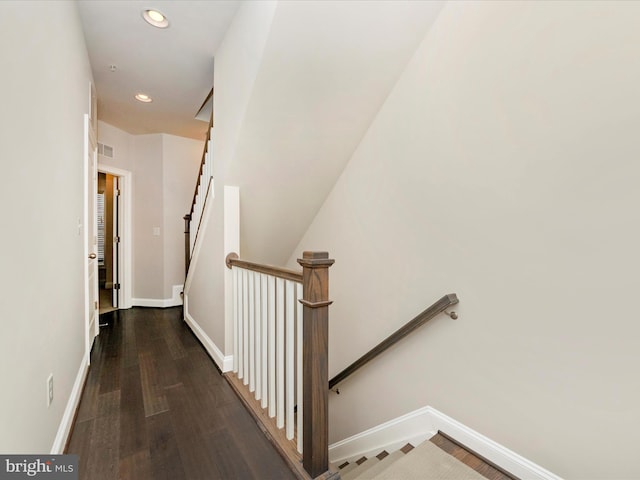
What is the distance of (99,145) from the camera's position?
3.67 metres

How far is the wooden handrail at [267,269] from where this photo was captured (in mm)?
1403

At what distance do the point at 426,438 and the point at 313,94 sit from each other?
232 cm

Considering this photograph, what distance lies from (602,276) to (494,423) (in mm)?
889

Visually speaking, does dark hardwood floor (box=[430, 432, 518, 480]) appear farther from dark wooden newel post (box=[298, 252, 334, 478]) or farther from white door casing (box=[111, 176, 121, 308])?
white door casing (box=[111, 176, 121, 308])

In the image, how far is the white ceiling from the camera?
197 centimetres

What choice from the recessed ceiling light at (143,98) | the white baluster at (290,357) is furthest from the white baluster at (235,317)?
the recessed ceiling light at (143,98)

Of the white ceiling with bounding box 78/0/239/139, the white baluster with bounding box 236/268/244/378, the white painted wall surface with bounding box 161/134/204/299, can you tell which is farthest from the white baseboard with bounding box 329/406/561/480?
the white painted wall surface with bounding box 161/134/204/299

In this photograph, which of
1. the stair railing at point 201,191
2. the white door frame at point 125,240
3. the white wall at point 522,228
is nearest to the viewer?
the white wall at point 522,228

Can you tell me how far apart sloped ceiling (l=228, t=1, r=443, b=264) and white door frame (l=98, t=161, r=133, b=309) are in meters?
2.57

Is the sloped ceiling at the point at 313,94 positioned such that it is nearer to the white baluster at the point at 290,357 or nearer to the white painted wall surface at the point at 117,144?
the white baluster at the point at 290,357

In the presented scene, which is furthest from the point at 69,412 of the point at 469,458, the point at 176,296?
the point at 176,296

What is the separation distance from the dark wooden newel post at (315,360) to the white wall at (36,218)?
99cm

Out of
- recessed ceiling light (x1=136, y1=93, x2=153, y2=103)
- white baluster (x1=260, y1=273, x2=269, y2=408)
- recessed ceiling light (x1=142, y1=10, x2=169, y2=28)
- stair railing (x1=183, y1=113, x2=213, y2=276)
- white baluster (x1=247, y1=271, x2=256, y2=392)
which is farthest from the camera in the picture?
recessed ceiling light (x1=136, y1=93, x2=153, y2=103)

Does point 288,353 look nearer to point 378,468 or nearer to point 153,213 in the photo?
point 378,468
